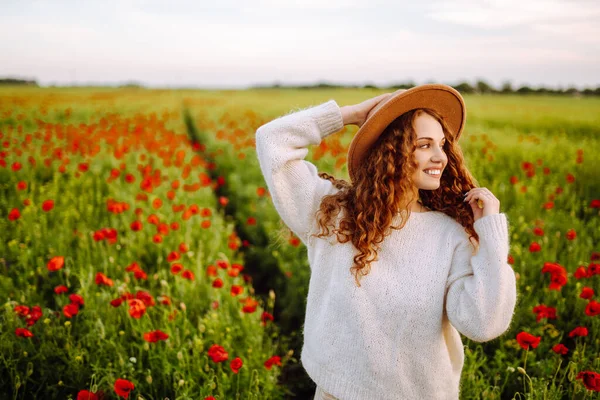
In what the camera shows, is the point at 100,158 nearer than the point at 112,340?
No

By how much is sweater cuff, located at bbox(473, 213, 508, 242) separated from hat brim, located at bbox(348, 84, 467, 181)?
487 mm

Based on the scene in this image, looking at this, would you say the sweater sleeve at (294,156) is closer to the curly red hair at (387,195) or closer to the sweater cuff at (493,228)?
the curly red hair at (387,195)

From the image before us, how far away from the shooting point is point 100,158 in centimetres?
A: 680

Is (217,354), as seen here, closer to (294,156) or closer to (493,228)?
(294,156)

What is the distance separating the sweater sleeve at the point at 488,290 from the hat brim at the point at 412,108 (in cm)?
49

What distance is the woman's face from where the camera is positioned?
174 centimetres

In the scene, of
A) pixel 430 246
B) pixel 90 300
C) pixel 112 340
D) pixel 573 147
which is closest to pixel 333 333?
pixel 430 246

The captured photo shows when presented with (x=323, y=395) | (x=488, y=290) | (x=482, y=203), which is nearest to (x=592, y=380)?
(x=488, y=290)

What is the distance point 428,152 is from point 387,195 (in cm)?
23

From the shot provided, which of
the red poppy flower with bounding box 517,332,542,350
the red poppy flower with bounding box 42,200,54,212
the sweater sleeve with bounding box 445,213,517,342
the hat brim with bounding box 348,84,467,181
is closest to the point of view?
the sweater sleeve with bounding box 445,213,517,342

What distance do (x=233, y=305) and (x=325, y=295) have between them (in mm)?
1503

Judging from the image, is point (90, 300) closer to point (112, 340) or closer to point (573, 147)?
point (112, 340)

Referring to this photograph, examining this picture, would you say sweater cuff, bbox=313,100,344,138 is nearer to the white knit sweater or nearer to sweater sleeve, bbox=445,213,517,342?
the white knit sweater

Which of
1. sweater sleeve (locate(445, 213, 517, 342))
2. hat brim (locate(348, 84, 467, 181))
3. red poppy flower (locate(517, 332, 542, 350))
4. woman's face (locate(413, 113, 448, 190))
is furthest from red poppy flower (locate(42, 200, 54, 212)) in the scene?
red poppy flower (locate(517, 332, 542, 350))
